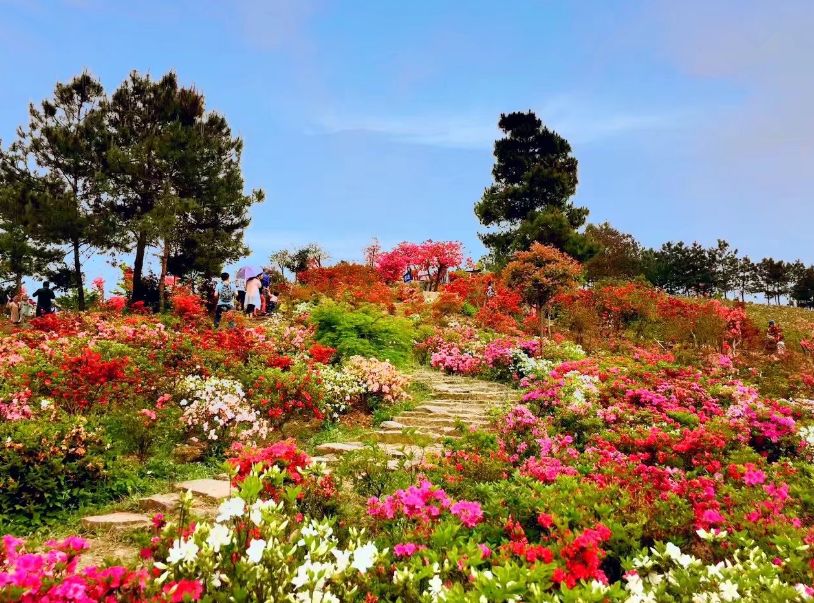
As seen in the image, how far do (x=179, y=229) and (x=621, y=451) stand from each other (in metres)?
21.7

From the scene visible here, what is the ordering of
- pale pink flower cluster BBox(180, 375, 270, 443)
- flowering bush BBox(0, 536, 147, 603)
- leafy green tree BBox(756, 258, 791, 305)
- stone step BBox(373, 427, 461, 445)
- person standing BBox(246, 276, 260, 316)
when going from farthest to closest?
leafy green tree BBox(756, 258, 791, 305) → person standing BBox(246, 276, 260, 316) → stone step BBox(373, 427, 461, 445) → pale pink flower cluster BBox(180, 375, 270, 443) → flowering bush BBox(0, 536, 147, 603)

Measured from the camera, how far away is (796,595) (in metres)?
2.55

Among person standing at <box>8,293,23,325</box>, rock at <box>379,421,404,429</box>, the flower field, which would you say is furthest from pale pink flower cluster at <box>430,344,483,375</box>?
person standing at <box>8,293,23,325</box>

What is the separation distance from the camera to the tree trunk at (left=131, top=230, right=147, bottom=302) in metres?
23.1

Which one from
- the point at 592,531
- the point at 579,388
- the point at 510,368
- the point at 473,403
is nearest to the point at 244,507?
the point at 592,531

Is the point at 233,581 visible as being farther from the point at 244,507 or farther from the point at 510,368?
the point at 510,368

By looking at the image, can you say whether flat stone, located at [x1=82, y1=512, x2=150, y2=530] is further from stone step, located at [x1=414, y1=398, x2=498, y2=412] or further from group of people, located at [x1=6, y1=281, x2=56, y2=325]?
group of people, located at [x1=6, y1=281, x2=56, y2=325]

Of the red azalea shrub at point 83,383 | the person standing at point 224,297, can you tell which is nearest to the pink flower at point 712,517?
the red azalea shrub at point 83,383

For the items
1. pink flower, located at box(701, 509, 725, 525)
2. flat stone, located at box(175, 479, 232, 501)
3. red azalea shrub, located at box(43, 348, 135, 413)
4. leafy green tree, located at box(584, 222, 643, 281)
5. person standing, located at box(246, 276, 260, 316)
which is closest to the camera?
pink flower, located at box(701, 509, 725, 525)

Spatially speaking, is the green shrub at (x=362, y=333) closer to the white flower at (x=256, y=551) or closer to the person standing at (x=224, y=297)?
the person standing at (x=224, y=297)

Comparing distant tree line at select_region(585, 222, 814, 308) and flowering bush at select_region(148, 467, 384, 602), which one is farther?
distant tree line at select_region(585, 222, 814, 308)

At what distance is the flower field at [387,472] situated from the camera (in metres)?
2.56

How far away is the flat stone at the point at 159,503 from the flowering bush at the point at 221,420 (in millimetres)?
1399

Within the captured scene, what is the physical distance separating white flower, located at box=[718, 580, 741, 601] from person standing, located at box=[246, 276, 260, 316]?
15.4 metres
